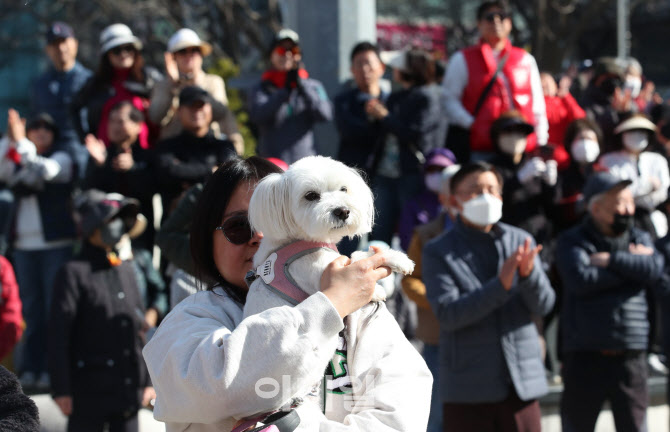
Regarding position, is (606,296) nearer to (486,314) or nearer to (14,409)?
(486,314)

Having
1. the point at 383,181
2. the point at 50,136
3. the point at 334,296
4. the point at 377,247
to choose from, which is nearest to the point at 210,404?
the point at 334,296

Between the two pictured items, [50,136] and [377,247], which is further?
[50,136]

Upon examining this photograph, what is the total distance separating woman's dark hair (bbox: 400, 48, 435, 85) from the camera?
7703mm

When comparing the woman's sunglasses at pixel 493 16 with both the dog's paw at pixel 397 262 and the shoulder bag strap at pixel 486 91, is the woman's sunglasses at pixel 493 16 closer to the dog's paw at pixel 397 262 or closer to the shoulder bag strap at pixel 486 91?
the shoulder bag strap at pixel 486 91

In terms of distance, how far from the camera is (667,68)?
3092 cm

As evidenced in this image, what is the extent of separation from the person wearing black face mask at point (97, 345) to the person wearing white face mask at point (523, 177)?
2904mm

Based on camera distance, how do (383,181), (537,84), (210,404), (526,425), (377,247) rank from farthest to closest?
(537,84) < (383,181) < (526,425) < (377,247) < (210,404)

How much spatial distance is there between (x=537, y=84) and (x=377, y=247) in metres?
5.86

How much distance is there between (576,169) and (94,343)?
13.7 feet

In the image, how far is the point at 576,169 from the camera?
789 centimetres

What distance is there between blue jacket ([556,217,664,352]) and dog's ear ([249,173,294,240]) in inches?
155

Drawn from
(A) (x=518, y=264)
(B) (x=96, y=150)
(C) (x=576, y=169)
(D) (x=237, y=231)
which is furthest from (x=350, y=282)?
(C) (x=576, y=169)

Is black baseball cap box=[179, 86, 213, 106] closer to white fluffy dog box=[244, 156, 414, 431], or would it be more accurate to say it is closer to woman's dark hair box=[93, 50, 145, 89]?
woman's dark hair box=[93, 50, 145, 89]

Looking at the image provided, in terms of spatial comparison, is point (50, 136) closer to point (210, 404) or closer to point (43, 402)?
point (43, 402)
